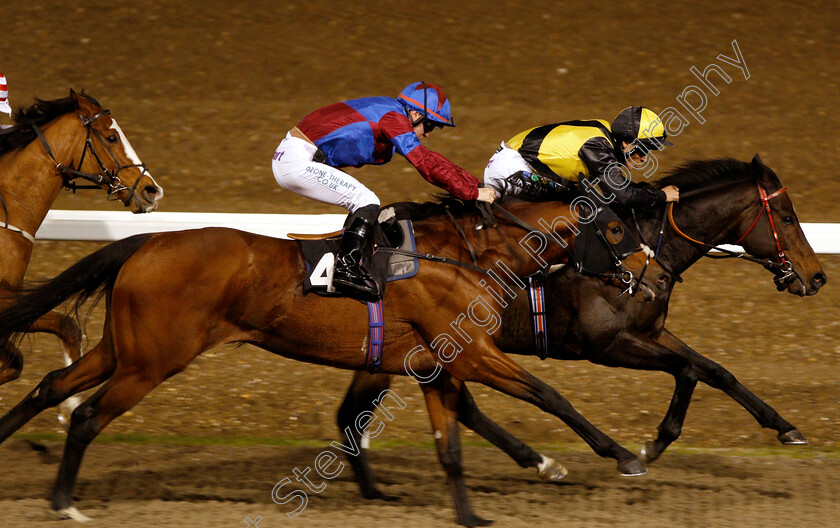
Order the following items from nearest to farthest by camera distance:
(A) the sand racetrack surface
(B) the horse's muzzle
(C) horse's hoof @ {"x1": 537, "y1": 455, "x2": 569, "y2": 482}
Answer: (C) horse's hoof @ {"x1": 537, "y1": 455, "x2": 569, "y2": 482}, (A) the sand racetrack surface, (B) the horse's muzzle

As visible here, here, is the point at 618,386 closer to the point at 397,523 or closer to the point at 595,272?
the point at 595,272

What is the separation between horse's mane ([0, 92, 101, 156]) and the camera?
5266 millimetres

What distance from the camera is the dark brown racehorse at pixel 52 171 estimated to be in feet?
16.9

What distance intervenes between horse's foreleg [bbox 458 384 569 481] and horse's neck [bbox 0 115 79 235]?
2.40 meters

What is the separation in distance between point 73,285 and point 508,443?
82.9 inches

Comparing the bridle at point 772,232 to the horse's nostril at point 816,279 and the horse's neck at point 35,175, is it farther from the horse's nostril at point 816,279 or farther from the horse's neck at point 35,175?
the horse's neck at point 35,175

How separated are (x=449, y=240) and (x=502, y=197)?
415 millimetres

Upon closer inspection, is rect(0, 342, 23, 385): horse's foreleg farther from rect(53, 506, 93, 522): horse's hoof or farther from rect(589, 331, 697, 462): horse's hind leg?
rect(589, 331, 697, 462): horse's hind leg

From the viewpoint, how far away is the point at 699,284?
7.88m

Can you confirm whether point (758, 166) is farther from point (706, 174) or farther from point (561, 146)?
point (561, 146)

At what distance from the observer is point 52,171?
17.1ft

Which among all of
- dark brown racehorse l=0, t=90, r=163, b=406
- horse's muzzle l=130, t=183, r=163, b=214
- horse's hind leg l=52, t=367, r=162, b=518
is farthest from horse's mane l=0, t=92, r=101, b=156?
horse's hind leg l=52, t=367, r=162, b=518

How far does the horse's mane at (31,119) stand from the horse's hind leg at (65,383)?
1505mm

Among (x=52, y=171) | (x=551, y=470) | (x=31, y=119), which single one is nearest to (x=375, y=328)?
(x=551, y=470)
